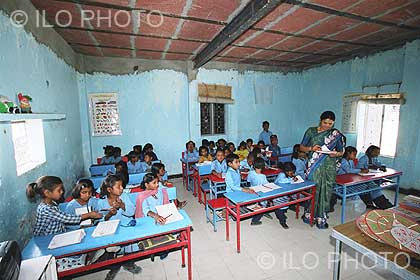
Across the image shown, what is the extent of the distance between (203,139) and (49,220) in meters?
4.85

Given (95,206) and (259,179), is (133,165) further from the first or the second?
(259,179)

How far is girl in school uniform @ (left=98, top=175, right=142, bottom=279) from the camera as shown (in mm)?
2408

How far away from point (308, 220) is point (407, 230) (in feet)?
7.24

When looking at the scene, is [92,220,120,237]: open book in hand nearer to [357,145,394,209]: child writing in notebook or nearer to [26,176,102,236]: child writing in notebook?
[26,176,102,236]: child writing in notebook

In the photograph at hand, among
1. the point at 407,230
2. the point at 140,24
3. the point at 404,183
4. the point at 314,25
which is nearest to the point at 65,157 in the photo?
the point at 140,24

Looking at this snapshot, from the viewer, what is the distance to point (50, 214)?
6.53 feet

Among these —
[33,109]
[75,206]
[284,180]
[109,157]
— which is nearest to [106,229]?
[75,206]

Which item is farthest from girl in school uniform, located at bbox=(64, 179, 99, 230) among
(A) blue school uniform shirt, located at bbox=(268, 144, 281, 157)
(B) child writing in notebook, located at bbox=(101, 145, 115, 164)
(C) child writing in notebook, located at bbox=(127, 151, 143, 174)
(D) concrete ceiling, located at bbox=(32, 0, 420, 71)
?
(A) blue school uniform shirt, located at bbox=(268, 144, 281, 157)

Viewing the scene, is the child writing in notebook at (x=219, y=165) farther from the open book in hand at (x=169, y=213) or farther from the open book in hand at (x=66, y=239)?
the open book in hand at (x=66, y=239)

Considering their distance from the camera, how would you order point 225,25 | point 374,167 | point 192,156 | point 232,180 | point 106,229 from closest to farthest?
1. point 106,229
2. point 232,180
3. point 225,25
4. point 374,167
5. point 192,156

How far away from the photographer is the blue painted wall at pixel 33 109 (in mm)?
2033

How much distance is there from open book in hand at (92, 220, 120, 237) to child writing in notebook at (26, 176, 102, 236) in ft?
0.93

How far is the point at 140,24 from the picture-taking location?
3.56 meters

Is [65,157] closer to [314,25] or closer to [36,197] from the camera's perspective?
[36,197]
